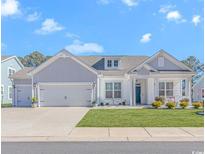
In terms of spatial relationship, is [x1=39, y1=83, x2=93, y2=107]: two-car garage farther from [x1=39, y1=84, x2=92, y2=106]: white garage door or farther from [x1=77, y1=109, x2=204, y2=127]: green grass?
[x1=77, y1=109, x2=204, y2=127]: green grass

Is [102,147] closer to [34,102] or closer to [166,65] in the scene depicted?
[34,102]

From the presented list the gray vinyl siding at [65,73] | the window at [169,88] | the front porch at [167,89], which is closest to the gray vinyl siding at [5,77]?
the gray vinyl siding at [65,73]

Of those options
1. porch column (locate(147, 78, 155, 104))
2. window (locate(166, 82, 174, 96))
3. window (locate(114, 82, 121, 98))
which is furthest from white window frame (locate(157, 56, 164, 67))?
window (locate(114, 82, 121, 98))

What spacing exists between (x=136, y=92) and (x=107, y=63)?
4420mm

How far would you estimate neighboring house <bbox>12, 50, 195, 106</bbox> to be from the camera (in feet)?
107

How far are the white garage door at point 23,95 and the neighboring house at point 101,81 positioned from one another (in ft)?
7.47

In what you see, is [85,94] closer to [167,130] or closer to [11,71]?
[11,71]

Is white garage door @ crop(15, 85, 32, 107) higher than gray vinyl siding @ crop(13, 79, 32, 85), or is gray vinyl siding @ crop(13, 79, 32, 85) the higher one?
gray vinyl siding @ crop(13, 79, 32, 85)

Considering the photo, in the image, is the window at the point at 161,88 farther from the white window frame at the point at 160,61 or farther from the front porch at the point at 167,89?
the white window frame at the point at 160,61

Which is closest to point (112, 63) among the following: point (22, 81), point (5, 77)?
point (22, 81)

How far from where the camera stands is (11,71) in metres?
43.3

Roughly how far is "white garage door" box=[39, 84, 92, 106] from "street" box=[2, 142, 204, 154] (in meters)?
22.3

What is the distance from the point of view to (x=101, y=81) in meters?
33.7

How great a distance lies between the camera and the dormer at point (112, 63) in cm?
3574
